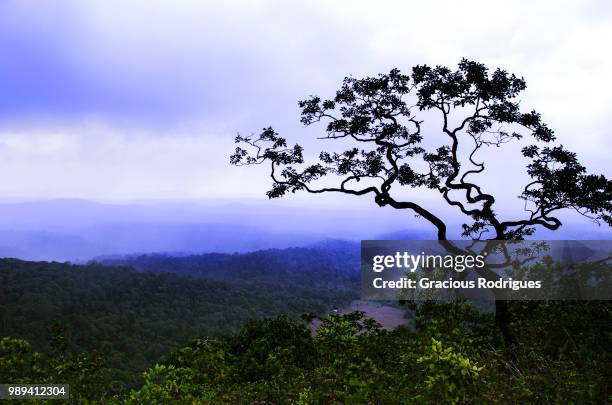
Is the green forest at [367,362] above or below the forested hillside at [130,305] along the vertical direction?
above

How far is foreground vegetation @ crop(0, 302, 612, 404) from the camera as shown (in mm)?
Result: 6309

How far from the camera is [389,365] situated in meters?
9.55

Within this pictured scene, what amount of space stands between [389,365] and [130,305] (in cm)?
9554

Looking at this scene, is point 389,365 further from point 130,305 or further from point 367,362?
point 130,305

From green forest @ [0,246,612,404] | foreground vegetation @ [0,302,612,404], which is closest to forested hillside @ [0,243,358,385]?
green forest @ [0,246,612,404]

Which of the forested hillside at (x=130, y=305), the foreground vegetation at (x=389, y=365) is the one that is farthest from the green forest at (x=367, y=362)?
the forested hillside at (x=130, y=305)

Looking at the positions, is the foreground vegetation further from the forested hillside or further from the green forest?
the forested hillside

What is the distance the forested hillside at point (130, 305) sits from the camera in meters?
68.2

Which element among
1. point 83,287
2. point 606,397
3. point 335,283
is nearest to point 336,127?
point 606,397

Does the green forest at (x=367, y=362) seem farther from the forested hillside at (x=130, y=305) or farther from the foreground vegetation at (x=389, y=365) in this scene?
the forested hillside at (x=130, y=305)

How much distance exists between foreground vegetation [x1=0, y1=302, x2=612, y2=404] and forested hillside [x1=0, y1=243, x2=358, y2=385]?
130 feet

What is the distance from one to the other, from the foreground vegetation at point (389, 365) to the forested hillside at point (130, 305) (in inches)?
1563

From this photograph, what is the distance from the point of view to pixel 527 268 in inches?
556

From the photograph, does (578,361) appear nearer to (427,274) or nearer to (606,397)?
(606,397)
